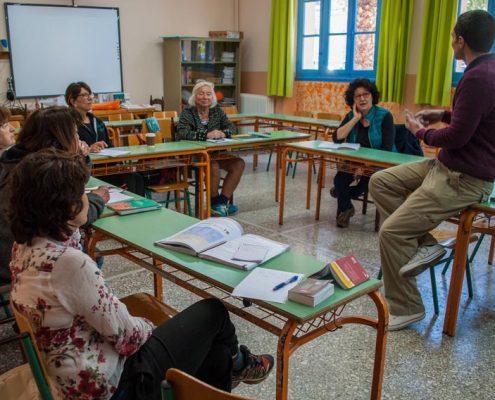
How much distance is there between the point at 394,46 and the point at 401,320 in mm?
4268

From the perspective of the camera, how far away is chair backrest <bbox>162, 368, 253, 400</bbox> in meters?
0.86

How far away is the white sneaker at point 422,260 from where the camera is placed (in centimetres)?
247

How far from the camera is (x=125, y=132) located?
5.71 m

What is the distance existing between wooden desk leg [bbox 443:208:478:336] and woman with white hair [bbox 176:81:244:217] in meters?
2.30

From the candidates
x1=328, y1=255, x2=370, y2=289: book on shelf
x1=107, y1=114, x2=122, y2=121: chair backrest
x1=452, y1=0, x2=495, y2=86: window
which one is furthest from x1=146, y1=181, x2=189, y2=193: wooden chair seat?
x1=452, y1=0, x2=495, y2=86: window

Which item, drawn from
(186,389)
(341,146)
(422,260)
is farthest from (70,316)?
(341,146)

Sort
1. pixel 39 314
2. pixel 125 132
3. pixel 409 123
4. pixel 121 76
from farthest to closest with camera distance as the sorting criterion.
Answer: pixel 121 76, pixel 125 132, pixel 409 123, pixel 39 314

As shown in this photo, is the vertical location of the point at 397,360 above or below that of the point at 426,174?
below

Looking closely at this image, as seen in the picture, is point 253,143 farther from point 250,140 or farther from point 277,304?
point 277,304

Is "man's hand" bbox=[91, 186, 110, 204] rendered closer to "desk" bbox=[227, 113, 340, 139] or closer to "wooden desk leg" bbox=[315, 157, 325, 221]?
"wooden desk leg" bbox=[315, 157, 325, 221]

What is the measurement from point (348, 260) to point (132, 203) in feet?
3.54

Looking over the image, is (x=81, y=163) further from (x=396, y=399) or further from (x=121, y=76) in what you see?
(x=121, y=76)

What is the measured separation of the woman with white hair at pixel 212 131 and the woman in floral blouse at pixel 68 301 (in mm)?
3068

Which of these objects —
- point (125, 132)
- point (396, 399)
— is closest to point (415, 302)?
point (396, 399)
